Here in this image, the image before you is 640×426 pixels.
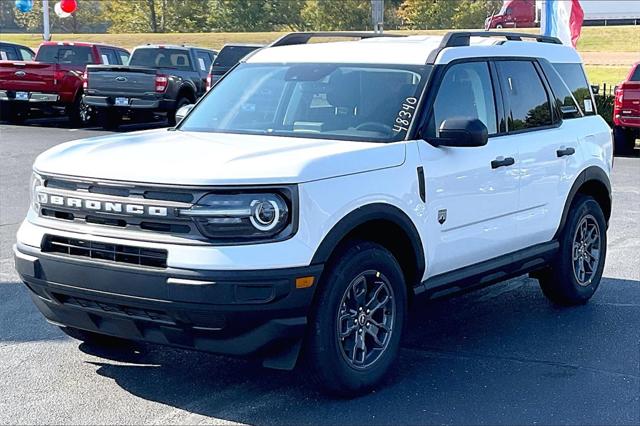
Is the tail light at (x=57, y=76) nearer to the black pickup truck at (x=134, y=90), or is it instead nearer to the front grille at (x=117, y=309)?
the black pickup truck at (x=134, y=90)

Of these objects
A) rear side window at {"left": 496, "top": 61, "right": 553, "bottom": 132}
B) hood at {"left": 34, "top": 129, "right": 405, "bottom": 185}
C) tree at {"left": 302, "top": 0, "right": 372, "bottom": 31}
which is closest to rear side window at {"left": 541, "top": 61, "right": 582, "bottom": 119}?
rear side window at {"left": 496, "top": 61, "right": 553, "bottom": 132}

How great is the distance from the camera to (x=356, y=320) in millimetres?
5371

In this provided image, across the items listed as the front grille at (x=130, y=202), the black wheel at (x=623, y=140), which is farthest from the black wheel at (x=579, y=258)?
the black wheel at (x=623, y=140)

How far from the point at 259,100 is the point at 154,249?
186cm

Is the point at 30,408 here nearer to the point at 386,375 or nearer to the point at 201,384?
the point at 201,384

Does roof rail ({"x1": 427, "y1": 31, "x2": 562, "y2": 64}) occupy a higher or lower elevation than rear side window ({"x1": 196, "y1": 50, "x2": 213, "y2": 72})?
higher

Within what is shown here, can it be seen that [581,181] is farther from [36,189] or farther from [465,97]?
[36,189]

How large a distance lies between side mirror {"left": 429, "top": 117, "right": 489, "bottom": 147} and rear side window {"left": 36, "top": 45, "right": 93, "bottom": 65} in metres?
18.5

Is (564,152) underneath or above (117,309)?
above

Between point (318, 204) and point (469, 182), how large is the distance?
1.41 metres

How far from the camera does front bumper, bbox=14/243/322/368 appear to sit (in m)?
4.75

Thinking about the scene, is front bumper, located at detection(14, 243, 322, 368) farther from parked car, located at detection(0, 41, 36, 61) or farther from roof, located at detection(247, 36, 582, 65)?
parked car, located at detection(0, 41, 36, 61)

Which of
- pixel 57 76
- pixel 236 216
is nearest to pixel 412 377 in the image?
pixel 236 216

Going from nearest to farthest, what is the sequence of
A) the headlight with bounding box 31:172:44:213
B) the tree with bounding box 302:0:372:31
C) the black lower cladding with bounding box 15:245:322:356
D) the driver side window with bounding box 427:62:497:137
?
the black lower cladding with bounding box 15:245:322:356
the headlight with bounding box 31:172:44:213
the driver side window with bounding box 427:62:497:137
the tree with bounding box 302:0:372:31
